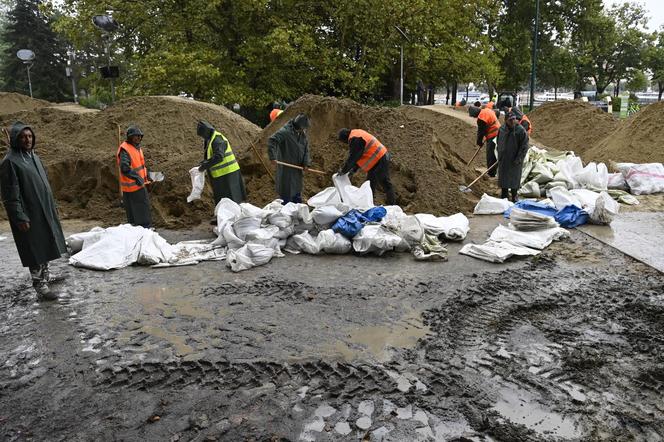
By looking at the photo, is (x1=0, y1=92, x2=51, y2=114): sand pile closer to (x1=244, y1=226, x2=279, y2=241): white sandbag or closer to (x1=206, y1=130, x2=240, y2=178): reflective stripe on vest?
(x1=206, y1=130, x2=240, y2=178): reflective stripe on vest

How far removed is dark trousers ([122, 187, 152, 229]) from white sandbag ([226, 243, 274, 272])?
1859mm

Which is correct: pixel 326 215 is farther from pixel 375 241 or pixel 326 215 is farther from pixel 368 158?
pixel 368 158

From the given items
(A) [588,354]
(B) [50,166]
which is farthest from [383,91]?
(A) [588,354]

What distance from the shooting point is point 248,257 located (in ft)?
18.5

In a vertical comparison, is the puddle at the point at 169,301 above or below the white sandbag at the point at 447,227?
below

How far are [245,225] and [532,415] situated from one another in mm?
4073

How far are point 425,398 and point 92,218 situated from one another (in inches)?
290

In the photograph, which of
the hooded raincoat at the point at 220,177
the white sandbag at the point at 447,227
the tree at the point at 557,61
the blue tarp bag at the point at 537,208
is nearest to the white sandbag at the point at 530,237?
the white sandbag at the point at 447,227

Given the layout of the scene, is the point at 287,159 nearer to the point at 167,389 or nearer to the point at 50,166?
the point at 167,389

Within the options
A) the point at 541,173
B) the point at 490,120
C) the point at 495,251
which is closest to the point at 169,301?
the point at 495,251

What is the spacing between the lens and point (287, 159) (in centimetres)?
748

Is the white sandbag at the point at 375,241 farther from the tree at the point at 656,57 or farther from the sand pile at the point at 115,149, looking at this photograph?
the tree at the point at 656,57

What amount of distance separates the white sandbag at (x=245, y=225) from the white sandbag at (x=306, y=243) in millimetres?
478

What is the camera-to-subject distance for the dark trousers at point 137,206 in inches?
269
